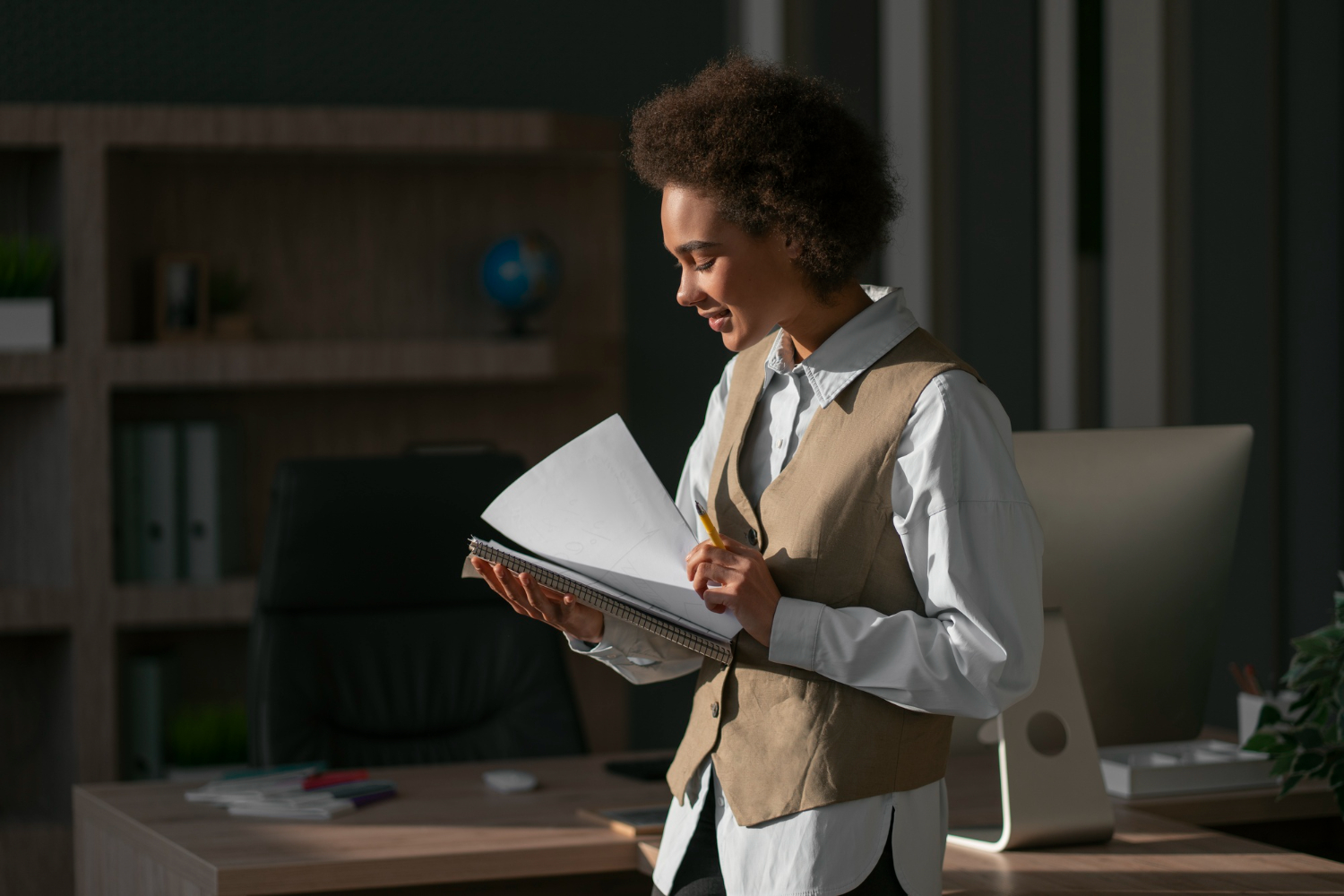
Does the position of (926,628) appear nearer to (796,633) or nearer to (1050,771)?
(796,633)

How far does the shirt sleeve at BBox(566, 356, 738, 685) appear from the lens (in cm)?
126

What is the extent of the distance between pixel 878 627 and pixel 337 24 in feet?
8.16

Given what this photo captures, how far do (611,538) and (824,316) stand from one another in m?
0.27

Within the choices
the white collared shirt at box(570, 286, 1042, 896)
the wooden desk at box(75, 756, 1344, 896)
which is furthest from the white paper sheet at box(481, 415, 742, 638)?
the wooden desk at box(75, 756, 1344, 896)

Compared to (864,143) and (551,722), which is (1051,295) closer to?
(551,722)

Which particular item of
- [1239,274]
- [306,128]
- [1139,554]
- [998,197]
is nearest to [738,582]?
[1139,554]

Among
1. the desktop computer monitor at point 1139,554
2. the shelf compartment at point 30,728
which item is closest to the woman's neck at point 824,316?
the desktop computer monitor at point 1139,554

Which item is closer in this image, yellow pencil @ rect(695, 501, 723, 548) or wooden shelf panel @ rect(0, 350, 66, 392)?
yellow pencil @ rect(695, 501, 723, 548)

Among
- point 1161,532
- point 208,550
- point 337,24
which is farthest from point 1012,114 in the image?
point 208,550

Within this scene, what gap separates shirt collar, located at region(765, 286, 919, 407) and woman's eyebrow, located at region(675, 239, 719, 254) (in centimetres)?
13

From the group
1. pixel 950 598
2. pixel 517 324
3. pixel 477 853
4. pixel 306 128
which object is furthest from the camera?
pixel 517 324

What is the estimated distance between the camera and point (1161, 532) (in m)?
1.65

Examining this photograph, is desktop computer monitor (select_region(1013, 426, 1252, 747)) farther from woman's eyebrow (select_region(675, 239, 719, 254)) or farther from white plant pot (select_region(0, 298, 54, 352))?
white plant pot (select_region(0, 298, 54, 352))

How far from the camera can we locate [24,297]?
274 centimetres
